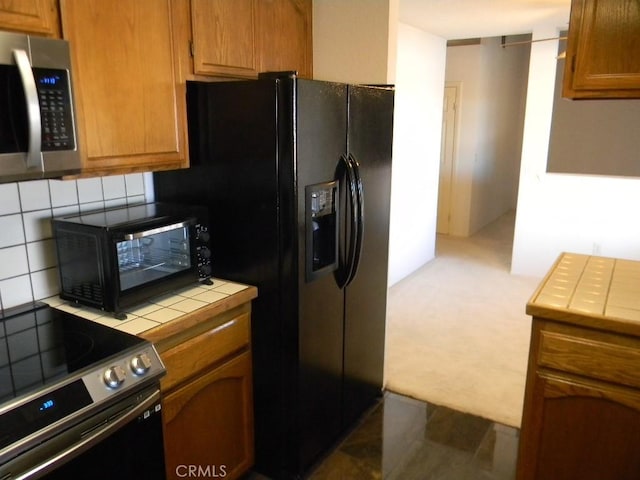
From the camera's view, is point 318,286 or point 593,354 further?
point 318,286

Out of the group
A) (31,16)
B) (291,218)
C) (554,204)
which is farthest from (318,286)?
(554,204)

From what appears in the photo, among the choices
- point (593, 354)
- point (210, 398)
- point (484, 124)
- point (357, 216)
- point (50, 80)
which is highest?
point (50, 80)

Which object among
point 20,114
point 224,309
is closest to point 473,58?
point 224,309

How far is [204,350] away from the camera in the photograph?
183 cm

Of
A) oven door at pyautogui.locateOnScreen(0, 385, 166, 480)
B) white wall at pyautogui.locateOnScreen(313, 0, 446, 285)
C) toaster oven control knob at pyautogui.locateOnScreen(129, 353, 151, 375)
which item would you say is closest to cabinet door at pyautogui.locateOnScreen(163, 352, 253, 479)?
oven door at pyautogui.locateOnScreen(0, 385, 166, 480)

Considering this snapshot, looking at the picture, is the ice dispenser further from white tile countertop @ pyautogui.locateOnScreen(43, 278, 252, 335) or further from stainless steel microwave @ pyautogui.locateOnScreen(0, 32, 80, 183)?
stainless steel microwave @ pyautogui.locateOnScreen(0, 32, 80, 183)

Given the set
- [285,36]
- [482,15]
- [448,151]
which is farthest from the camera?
[448,151]

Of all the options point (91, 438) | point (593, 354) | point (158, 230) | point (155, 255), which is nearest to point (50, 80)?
point (158, 230)

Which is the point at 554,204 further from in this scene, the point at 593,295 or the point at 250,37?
the point at 250,37

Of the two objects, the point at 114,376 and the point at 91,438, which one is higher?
the point at 114,376

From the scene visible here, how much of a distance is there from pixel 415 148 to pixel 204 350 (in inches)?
139

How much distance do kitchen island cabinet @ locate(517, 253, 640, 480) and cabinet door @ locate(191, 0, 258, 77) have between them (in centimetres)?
146

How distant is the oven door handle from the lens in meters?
1.17

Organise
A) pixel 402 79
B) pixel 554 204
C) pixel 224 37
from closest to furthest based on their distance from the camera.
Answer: pixel 224 37 → pixel 402 79 → pixel 554 204
